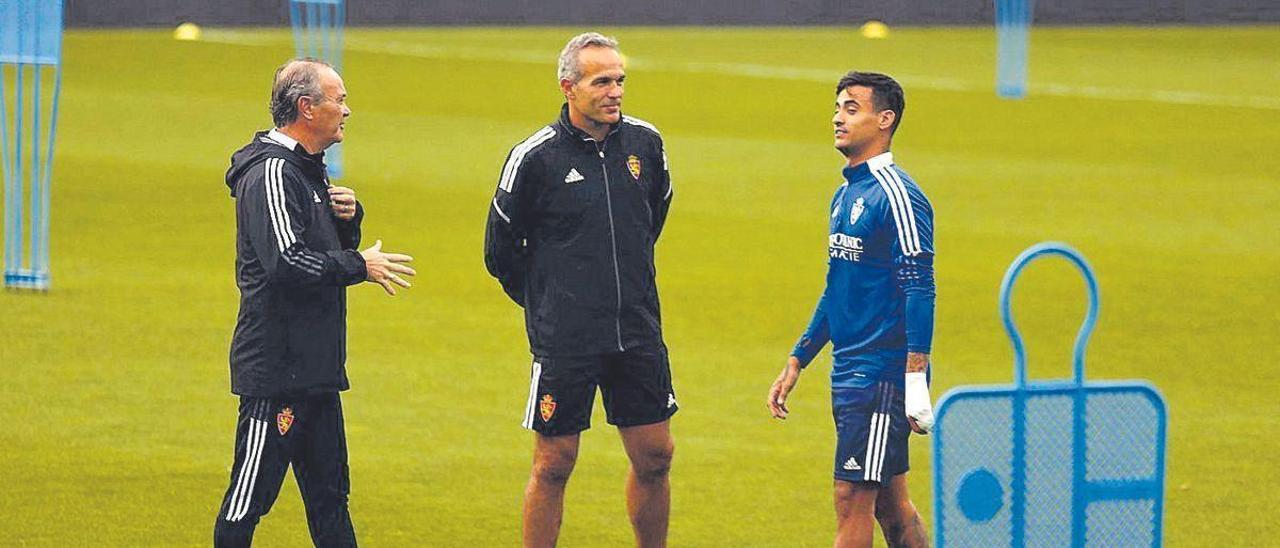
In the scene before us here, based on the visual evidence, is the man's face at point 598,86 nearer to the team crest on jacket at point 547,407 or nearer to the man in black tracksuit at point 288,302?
the man in black tracksuit at point 288,302

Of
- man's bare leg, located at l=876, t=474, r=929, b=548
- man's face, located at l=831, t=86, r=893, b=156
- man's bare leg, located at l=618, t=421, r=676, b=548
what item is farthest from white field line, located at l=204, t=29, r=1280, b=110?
man's face, located at l=831, t=86, r=893, b=156

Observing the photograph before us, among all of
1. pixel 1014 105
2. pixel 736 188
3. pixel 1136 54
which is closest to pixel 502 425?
pixel 736 188

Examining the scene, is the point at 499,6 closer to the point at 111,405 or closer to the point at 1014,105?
the point at 1014,105

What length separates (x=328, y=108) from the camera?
651 cm

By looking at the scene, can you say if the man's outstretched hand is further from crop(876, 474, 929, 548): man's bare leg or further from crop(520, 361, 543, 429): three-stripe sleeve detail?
crop(876, 474, 929, 548): man's bare leg

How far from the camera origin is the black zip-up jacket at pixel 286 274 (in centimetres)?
637

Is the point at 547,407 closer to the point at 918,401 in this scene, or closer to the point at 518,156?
the point at 518,156

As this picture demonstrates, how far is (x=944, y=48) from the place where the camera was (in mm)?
32906

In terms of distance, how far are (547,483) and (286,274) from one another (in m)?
1.30

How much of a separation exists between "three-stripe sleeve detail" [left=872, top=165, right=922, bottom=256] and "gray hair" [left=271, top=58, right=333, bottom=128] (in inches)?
72.0

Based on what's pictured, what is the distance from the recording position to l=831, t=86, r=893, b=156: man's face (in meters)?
6.69

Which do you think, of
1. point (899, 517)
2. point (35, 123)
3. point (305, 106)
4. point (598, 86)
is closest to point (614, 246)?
point (598, 86)

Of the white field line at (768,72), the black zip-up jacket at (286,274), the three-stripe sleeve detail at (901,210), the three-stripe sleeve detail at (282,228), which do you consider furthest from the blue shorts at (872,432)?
the white field line at (768,72)

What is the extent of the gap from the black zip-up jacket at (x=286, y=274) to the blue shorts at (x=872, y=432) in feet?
5.40
